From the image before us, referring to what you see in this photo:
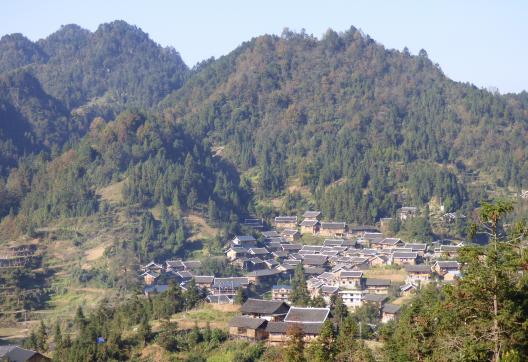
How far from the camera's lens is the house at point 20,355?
952 inches

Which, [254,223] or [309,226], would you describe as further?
[254,223]

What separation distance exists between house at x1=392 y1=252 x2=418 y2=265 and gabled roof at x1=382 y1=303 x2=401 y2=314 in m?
8.16

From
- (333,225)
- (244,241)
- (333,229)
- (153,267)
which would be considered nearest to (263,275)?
(244,241)

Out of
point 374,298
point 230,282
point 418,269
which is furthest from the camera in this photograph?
point 418,269

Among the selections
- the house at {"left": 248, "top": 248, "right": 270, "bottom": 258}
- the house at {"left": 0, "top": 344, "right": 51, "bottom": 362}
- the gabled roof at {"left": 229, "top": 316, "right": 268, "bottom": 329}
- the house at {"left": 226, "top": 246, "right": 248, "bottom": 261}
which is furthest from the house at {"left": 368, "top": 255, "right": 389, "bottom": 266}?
the house at {"left": 0, "top": 344, "right": 51, "bottom": 362}

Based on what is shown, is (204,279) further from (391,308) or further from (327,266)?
(391,308)

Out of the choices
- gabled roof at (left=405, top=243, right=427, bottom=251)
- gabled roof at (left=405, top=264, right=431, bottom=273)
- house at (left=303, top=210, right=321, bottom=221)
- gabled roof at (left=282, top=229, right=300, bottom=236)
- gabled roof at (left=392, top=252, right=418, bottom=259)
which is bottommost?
gabled roof at (left=405, top=264, right=431, bottom=273)

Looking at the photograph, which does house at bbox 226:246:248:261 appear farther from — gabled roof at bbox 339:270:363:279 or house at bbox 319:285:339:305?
house at bbox 319:285:339:305

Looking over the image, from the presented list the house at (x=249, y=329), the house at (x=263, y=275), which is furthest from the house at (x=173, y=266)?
the house at (x=249, y=329)

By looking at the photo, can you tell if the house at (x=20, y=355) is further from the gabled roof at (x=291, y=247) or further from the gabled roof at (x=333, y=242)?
the gabled roof at (x=333, y=242)

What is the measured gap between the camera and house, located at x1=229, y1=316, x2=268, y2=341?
78.7 ft

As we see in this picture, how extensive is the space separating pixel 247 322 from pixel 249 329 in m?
0.29

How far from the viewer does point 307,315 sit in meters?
24.2

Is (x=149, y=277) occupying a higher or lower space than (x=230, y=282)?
higher
